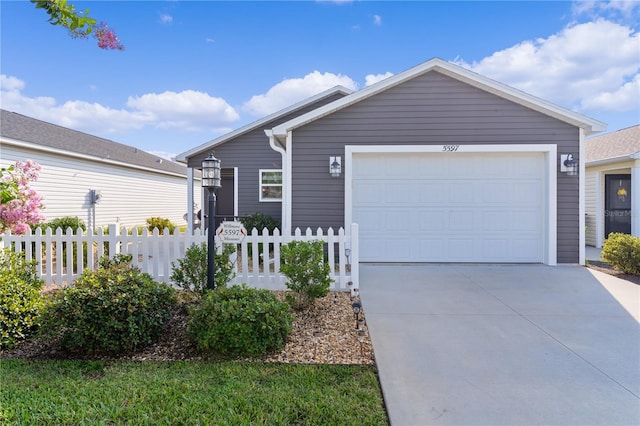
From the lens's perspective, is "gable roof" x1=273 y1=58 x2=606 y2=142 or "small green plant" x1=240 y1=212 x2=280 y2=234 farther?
"small green plant" x1=240 y1=212 x2=280 y2=234

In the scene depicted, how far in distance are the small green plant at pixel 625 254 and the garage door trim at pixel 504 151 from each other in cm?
87

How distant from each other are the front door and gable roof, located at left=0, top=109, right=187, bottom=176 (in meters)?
17.0

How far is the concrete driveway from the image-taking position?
7.14ft

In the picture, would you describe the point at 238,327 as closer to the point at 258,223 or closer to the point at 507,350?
the point at 507,350

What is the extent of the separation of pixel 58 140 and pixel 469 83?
13303mm

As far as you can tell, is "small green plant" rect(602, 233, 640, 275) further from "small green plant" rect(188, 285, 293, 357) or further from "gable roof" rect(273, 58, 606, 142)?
"small green plant" rect(188, 285, 293, 357)

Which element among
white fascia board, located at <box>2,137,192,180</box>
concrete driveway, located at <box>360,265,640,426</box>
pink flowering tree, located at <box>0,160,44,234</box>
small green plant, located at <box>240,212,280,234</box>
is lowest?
concrete driveway, located at <box>360,265,640,426</box>

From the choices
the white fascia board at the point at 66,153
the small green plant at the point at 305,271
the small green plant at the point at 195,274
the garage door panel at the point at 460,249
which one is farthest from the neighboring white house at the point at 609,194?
the white fascia board at the point at 66,153

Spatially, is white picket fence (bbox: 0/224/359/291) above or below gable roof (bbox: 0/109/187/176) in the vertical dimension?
below

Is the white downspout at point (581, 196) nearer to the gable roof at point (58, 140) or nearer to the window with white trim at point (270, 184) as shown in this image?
the window with white trim at point (270, 184)

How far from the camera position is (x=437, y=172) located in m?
6.89

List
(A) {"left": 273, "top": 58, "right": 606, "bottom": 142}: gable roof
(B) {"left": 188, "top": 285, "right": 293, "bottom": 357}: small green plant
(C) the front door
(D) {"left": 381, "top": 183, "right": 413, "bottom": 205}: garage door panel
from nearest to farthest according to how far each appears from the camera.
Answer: (B) {"left": 188, "top": 285, "right": 293, "bottom": 357}: small green plant, (A) {"left": 273, "top": 58, "right": 606, "bottom": 142}: gable roof, (D) {"left": 381, "top": 183, "right": 413, "bottom": 205}: garage door panel, (C) the front door

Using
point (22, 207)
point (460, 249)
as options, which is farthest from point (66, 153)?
point (460, 249)

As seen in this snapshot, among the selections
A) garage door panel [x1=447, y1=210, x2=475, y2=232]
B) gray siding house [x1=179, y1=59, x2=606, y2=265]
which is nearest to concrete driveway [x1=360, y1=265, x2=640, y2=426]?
gray siding house [x1=179, y1=59, x2=606, y2=265]
